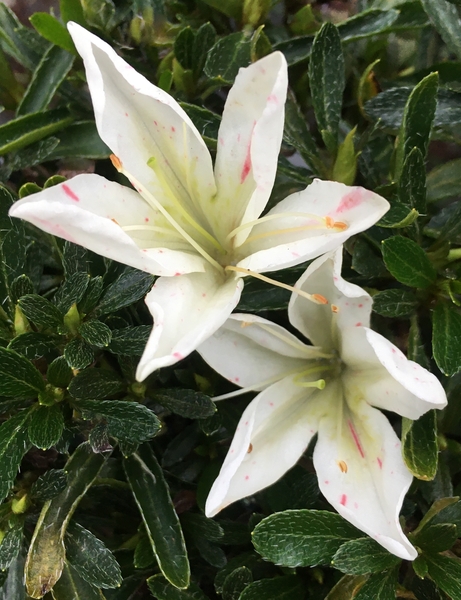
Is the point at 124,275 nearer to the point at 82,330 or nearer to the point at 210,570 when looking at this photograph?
the point at 82,330

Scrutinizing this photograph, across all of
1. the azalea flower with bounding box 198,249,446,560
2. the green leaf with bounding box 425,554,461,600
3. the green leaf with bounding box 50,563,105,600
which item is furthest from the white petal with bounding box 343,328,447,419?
the green leaf with bounding box 50,563,105,600

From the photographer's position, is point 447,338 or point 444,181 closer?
point 447,338

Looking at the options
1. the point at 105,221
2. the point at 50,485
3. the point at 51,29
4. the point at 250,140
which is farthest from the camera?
the point at 51,29

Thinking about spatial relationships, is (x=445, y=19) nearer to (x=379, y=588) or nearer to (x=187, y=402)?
(x=187, y=402)

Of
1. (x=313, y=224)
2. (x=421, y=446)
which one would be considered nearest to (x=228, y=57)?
(x=313, y=224)

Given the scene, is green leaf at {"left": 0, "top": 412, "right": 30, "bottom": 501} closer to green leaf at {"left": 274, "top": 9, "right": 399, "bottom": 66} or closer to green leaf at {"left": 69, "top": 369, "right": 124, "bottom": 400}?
green leaf at {"left": 69, "top": 369, "right": 124, "bottom": 400}

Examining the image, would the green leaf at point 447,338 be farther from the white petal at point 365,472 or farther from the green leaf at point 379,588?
the green leaf at point 379,588

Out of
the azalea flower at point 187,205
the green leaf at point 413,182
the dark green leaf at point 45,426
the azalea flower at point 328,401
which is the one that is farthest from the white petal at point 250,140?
the dark green leaf at point 45,426
